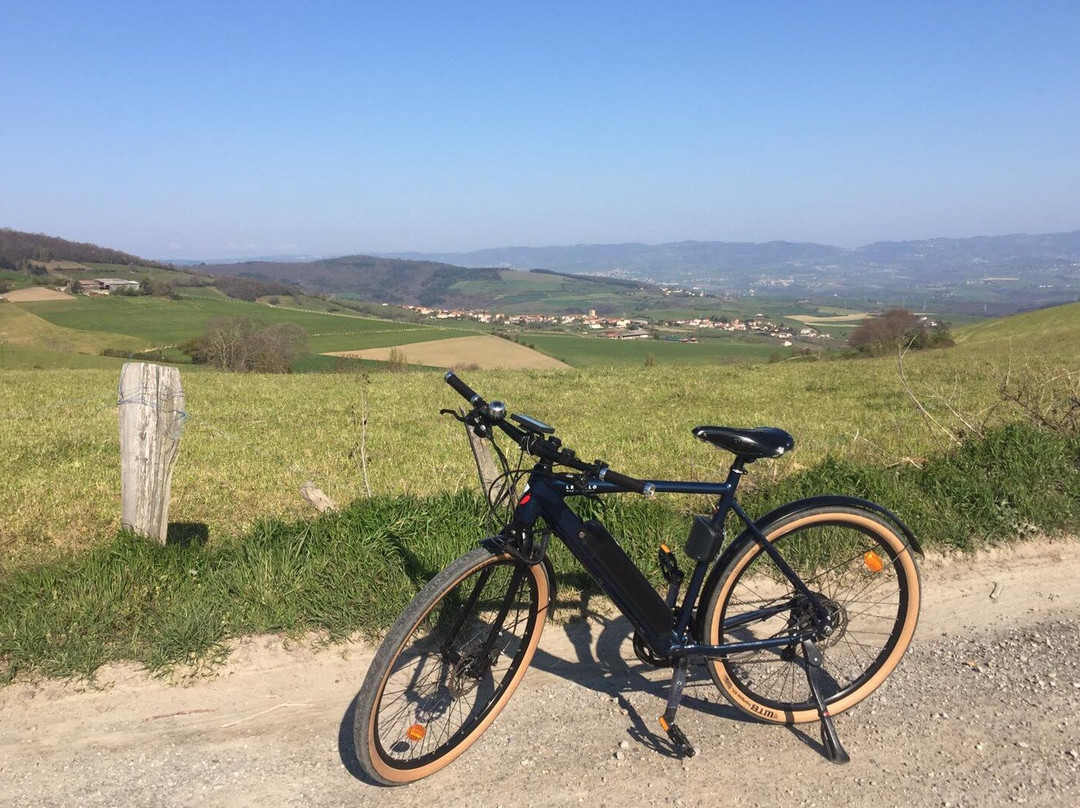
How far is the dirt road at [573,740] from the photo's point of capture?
286 centimetres

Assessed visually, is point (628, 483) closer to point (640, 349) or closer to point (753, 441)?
point (753, 441)

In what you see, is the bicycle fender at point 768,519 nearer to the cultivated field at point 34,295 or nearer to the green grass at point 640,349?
the green grass at point 640,349

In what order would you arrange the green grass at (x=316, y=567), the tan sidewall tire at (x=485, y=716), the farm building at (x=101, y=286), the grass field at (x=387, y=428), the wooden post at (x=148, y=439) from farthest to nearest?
the farm building at (x=101, y=286) < the grass field at (x=387, y=428) < the wooden post at (x=148, y=439) < the green grass at (x=316, y=567) < the tan sidewall tire at (x=485, y=716)

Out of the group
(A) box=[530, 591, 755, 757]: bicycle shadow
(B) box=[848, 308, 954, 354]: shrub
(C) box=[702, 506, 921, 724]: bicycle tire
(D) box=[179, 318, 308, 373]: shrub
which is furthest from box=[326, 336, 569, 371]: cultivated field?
(C) box=[702, 506, 921, 724]: bicycle tire

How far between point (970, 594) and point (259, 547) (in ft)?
14.9

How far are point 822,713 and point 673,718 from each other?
0.66 m

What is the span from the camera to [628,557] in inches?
128

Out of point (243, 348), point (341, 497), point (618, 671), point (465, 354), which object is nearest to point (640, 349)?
point (465, 354)

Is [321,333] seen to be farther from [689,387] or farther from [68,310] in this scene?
[689,387]

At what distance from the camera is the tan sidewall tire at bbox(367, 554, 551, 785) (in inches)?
111

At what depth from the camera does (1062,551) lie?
516 cm

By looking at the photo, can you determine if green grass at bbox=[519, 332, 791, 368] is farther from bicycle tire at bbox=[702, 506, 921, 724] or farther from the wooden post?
bicycle tire at bbox=[702, 506, 921, 724]

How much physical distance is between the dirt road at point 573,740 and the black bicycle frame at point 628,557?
428mm

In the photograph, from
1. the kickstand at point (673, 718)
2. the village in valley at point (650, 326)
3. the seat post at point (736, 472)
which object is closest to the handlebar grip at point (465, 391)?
the seat post at point (736, 472)
